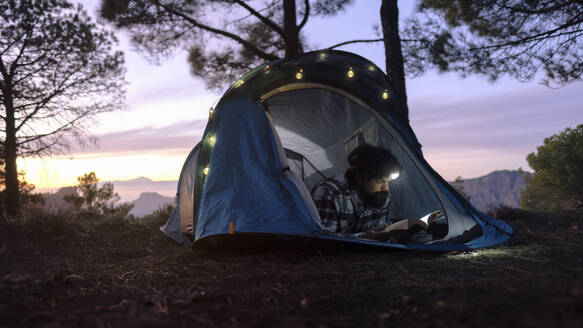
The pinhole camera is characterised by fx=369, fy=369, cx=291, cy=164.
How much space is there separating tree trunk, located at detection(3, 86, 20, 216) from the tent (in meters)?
5.65

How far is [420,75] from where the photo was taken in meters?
8.15

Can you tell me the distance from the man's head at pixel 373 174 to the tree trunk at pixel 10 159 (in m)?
7.80

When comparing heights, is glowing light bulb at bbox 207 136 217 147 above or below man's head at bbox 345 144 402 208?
above

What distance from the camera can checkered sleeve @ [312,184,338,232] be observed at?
3.52 metres

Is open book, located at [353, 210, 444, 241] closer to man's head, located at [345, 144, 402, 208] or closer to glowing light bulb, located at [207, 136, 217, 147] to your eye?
man's head, located at [345, 144, 402, 208]

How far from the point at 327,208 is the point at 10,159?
7923 millimetres

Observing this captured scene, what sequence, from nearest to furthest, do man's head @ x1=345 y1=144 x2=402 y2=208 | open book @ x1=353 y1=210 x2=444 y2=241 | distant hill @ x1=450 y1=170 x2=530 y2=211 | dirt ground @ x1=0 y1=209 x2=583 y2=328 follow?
dirt ground @ x1=0 y1=209 x2=583 y2=328 < open book @ x1=353 y1=210 x2=444 y2=241 < man's head @ x1=345 y1=144 x2=402 y2=208 < distant hill @ x1=450 y1=170 x2=530 y2=211

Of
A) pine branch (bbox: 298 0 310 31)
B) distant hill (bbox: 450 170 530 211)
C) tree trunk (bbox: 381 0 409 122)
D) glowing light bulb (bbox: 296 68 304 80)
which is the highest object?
pine branch (bbox: 298 0 310 31)

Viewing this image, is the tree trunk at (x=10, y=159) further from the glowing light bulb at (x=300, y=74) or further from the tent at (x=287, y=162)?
the glowing light bulb at (x=300, y=74)

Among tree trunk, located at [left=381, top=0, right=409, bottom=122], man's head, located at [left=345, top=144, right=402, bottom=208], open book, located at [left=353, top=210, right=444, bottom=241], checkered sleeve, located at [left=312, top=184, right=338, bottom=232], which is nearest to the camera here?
open book, located at [left=353, top=210, right=444, bottom=241]

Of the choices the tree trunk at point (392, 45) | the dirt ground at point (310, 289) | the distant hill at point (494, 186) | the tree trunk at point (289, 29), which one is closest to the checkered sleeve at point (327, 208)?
the dirt ground at point (310, 289)

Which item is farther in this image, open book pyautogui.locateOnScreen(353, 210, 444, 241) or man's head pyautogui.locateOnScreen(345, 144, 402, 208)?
man's head pyautogui.locateOnScreen(345, 144, 402, 208)

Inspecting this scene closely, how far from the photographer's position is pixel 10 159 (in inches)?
317

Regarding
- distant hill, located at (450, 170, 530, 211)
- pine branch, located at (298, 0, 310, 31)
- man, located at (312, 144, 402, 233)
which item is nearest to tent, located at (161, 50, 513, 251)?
man, located at (312, 144, 402, 233)
